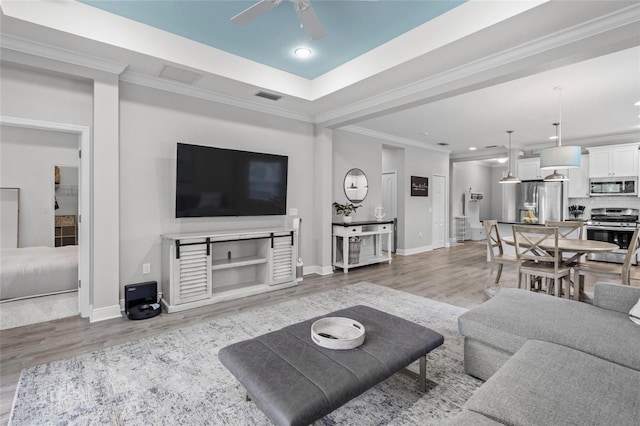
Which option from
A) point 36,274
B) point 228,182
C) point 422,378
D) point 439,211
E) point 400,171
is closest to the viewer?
point 422,378

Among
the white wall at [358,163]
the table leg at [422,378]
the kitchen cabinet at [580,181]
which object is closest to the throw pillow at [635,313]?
the table leg at [422,378]

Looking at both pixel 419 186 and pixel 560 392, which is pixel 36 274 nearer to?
pixel 560 392

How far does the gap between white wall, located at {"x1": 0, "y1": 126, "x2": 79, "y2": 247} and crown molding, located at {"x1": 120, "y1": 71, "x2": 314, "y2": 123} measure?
9.96 ft

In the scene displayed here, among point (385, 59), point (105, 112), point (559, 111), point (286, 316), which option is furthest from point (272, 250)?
point (559, 111)

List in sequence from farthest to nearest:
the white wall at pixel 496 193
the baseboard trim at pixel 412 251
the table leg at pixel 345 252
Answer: the white wall at pixel 496 193
the baseboard trim at pixel 412 251
the table leg at pixel 345 252

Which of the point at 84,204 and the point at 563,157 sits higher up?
the point at 563,157

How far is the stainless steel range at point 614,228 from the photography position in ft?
20.4

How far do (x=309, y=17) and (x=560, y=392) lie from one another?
2618mm

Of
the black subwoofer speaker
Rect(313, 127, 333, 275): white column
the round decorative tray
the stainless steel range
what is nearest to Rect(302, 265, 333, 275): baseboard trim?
Rect(313, 127, 333, 275): white column

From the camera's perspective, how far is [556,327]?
6.31ft

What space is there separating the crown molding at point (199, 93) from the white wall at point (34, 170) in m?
3.03

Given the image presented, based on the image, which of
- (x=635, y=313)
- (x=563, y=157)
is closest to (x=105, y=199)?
(x=635, y=313)

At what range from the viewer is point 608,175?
6.71m

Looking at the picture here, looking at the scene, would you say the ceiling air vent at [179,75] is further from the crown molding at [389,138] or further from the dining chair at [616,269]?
the dining chair at [616,269]
